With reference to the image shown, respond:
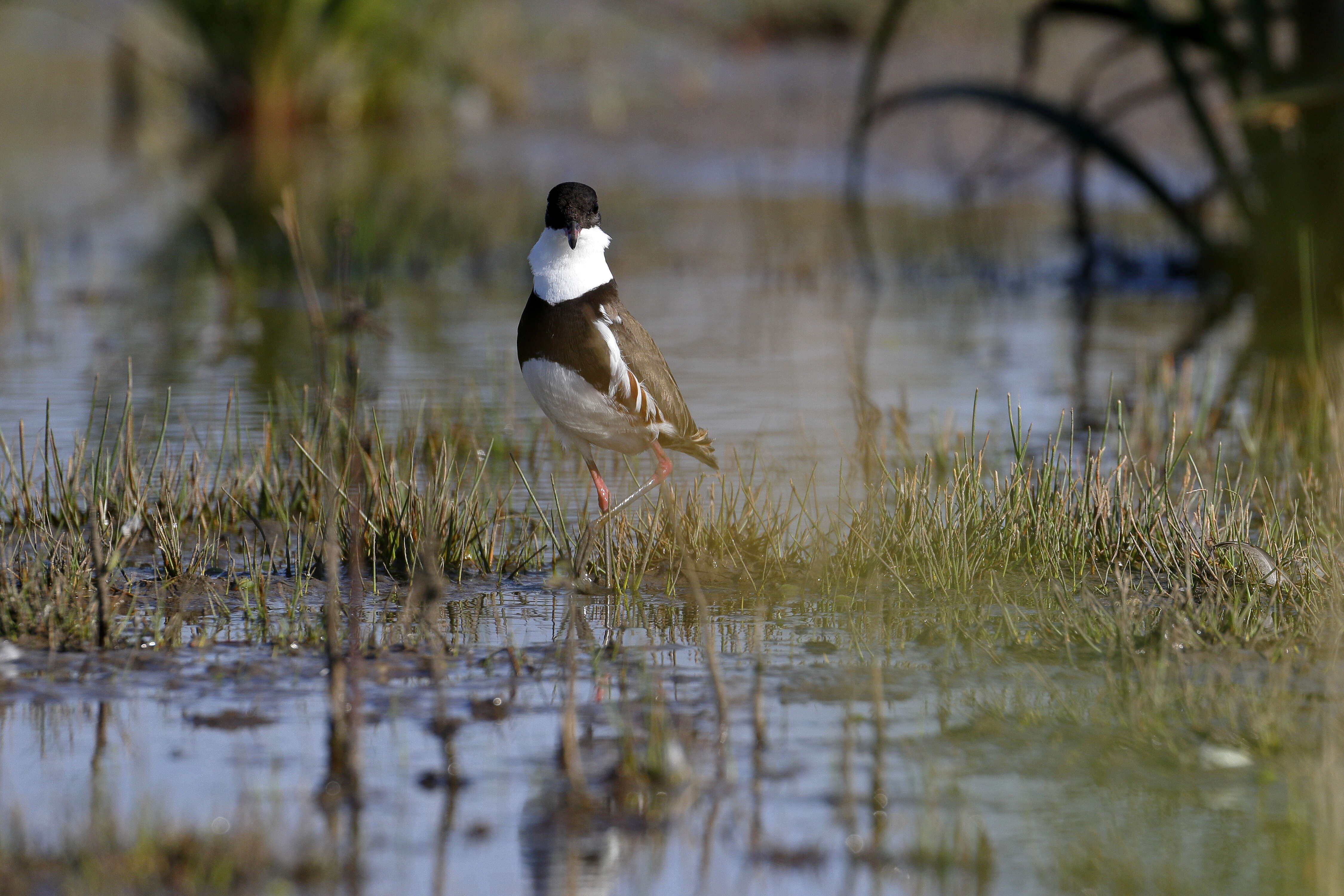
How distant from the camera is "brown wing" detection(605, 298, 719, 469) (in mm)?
4867

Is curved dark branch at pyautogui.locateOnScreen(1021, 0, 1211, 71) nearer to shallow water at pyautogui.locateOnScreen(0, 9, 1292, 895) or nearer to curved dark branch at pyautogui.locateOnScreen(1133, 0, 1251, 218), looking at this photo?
curved dark branch at pyautogui.locateOnScreen(1133, 0, 1251, 218)

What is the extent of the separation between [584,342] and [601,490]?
0.67 meters

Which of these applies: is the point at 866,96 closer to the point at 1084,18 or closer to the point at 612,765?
the point at 1084,18

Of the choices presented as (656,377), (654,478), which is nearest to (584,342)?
(656,377)

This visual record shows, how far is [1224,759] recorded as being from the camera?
142 inches

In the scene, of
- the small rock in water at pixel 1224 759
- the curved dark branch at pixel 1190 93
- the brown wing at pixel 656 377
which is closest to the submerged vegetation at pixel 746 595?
the small rock in water at pixel 1224 759

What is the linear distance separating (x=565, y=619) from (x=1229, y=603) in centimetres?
167

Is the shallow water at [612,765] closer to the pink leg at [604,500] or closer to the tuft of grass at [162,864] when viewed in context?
the tuft of grass at [162,864]

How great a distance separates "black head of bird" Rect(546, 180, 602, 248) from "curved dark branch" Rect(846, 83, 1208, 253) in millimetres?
5811

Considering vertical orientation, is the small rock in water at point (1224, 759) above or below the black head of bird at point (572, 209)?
below

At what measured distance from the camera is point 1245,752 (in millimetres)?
3656

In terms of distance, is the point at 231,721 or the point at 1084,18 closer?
the point at 231,721

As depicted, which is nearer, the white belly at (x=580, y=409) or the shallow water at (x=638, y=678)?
the shallow water at (x=638, y=678)

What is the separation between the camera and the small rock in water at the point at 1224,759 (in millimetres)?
3609
